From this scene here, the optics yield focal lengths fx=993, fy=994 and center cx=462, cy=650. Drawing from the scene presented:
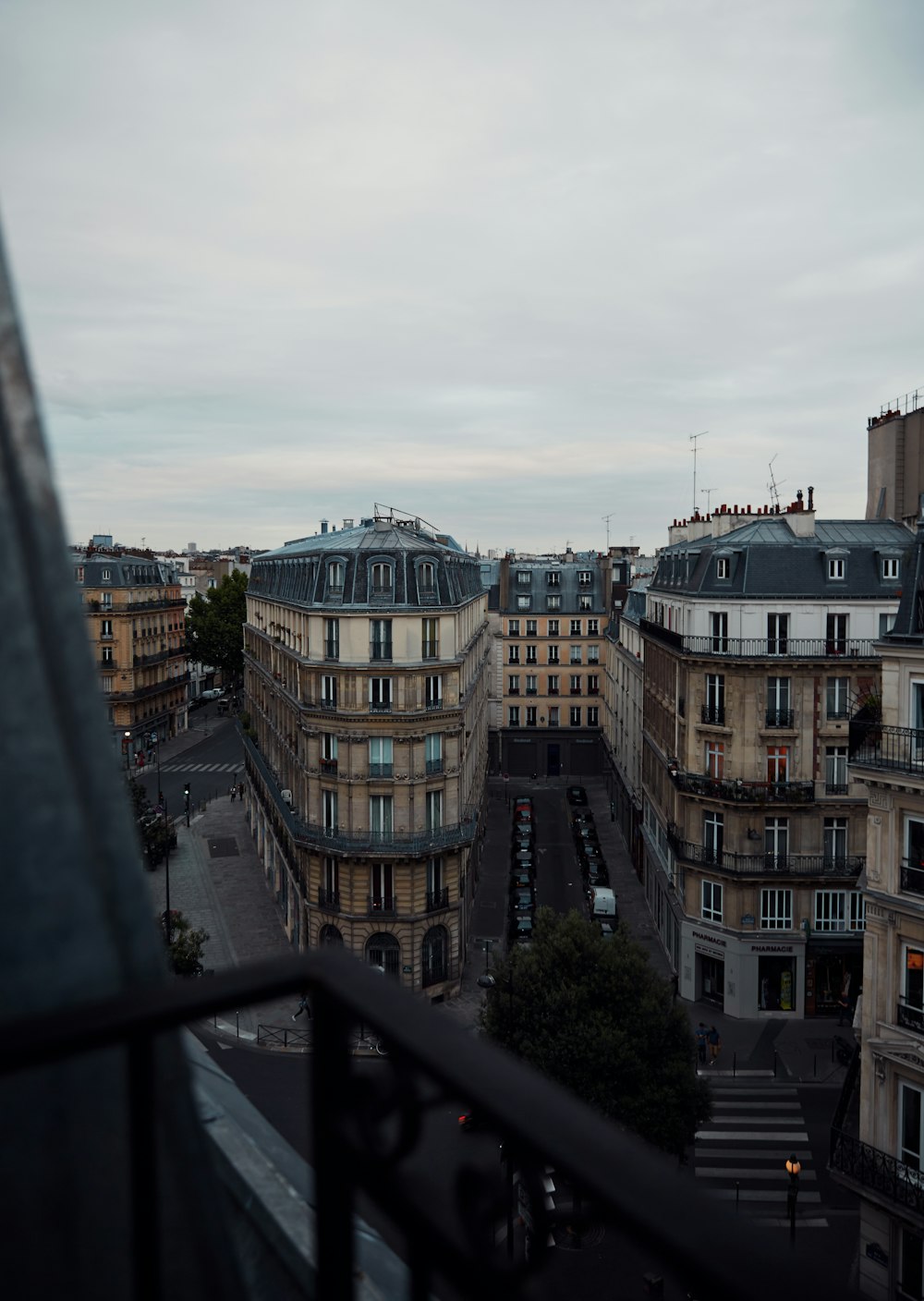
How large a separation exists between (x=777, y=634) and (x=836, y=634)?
1.95m

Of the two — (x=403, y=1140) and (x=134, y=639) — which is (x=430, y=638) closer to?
(x=403, y=1140)

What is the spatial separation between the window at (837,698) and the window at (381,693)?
14909 millimetres

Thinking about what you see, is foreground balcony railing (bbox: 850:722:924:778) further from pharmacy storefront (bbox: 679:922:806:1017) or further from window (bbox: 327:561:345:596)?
window (bbox: 327:561:345:596)

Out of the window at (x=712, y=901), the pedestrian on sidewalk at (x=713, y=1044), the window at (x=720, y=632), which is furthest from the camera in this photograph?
the window at (x=712, y=901)

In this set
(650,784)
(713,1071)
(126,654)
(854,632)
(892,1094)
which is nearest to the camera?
(892,1094)

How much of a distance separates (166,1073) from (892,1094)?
21600mm

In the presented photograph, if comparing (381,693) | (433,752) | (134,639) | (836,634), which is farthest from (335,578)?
(134,639)

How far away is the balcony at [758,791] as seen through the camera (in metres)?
33.9

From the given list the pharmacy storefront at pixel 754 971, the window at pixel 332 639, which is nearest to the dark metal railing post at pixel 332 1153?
the window at pixel 332 639

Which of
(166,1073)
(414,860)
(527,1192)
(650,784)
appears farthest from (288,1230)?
(650,784)

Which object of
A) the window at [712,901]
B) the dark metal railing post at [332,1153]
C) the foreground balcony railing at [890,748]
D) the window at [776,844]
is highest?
the dark metal railing post at [332,1153]

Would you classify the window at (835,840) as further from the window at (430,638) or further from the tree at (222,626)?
the tree at (222,626)

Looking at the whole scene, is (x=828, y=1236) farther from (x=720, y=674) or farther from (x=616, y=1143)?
(x=616, y=1143)

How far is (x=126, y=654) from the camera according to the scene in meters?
75.0
